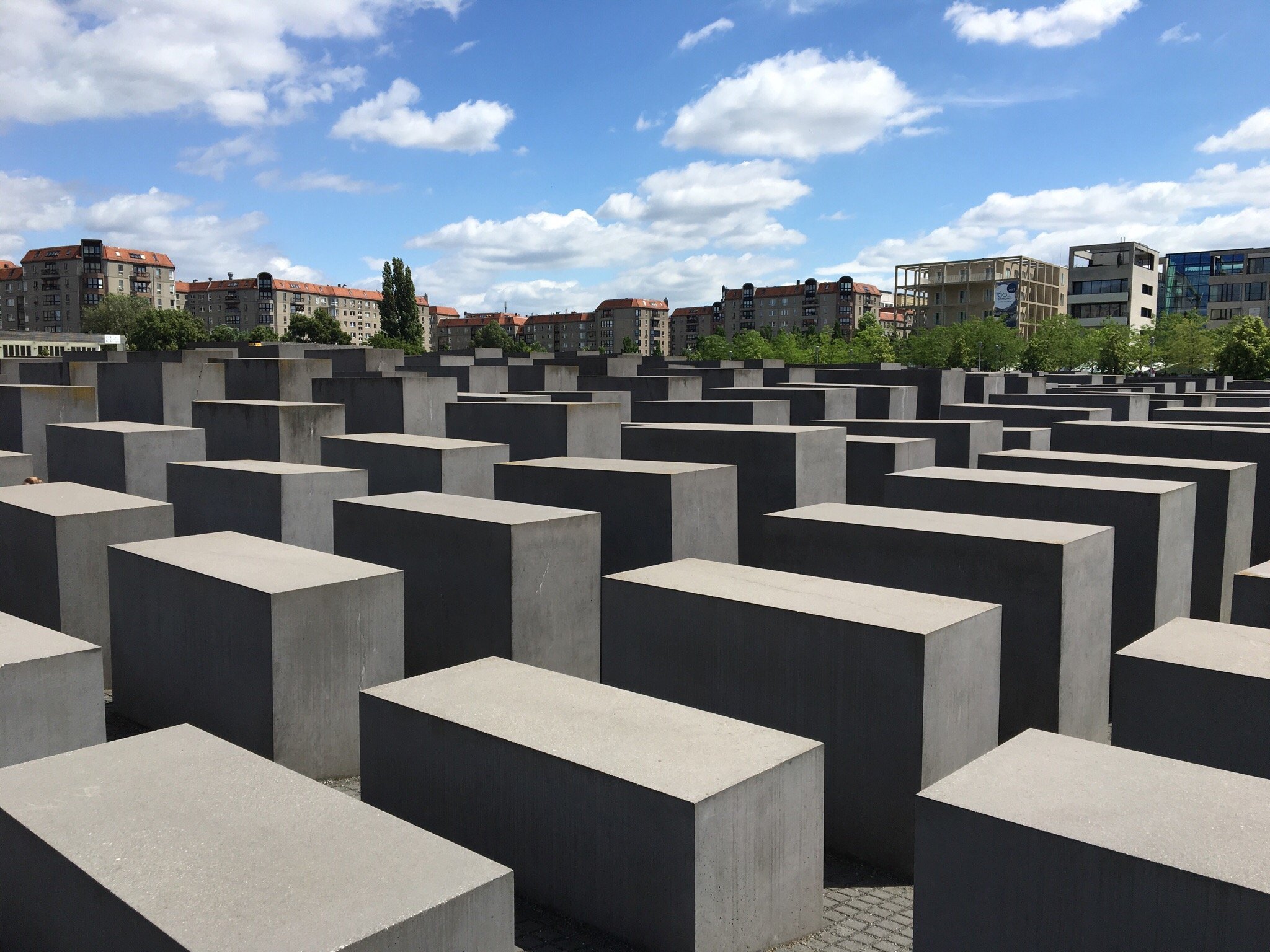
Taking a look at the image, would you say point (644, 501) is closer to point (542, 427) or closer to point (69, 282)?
point (542, 427)

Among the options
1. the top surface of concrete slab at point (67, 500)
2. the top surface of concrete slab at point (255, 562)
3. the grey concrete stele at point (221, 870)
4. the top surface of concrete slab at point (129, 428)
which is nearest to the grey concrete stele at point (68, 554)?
the top surface of concrete slab at point (67, 500)

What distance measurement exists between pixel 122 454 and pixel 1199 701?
39.1 ft

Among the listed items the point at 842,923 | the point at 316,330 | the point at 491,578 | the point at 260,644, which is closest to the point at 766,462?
the point at 491,578

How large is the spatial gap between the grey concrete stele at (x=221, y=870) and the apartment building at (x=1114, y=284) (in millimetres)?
95124

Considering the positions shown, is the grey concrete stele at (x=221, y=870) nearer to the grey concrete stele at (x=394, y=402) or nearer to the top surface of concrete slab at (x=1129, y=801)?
the top surface of concrete slab at (x=1129, y=801)

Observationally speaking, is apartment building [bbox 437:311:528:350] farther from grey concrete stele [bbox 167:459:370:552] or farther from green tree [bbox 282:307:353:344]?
grey concrete stele [bbox 167:459:370:552]

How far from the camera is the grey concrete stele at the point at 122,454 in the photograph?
510 inches

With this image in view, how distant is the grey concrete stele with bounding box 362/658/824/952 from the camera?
475 centimetres

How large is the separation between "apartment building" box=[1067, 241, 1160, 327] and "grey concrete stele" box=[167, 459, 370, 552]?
295 ft

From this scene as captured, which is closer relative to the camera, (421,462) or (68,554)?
(68,554)

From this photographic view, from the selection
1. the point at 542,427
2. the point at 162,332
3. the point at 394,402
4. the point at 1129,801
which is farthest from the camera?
the point at 162,332

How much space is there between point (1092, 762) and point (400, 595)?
16.2 feet

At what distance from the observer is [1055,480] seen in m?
10.0

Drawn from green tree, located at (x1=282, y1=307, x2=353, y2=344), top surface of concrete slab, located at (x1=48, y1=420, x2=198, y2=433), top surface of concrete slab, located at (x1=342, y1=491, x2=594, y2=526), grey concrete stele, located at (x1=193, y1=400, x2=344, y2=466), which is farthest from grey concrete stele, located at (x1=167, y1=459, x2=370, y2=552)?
green tree, located at (x1=282, y1=307, x2=353, y2=344)
